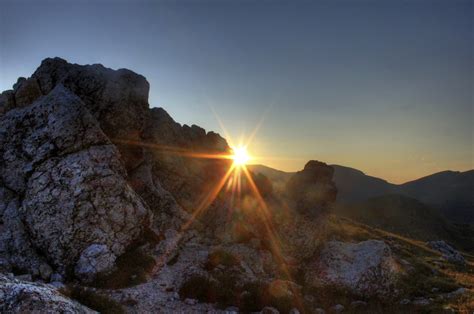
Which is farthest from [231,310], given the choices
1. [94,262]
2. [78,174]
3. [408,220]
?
[408,220]

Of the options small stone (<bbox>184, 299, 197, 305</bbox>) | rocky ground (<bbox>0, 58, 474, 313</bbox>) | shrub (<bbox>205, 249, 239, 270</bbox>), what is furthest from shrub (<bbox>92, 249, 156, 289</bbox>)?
shrub (<bbox>205, 249, 239, 270</bbox>)

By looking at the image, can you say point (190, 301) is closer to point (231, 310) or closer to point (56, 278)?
A: point (231, 310)

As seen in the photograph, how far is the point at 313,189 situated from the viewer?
37.6 m

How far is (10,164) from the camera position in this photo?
2716 centimetres

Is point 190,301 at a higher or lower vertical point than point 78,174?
lower

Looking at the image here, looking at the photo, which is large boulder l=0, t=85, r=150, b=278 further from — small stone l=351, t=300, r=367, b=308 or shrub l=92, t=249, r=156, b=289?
small stone l=351, t=300, r=367, b=308

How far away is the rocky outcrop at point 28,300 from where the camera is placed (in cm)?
980

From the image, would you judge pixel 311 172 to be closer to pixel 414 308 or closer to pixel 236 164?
pixel 236 164

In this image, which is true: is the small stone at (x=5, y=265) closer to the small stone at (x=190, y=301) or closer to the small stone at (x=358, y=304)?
the small stone at (x=190, y=301)

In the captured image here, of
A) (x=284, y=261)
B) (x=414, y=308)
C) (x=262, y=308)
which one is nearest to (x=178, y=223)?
(x=284, y=261)

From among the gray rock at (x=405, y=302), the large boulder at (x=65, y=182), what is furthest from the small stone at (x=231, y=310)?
the gray rock at (x=405, y=302)

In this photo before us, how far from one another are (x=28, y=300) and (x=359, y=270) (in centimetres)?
2481

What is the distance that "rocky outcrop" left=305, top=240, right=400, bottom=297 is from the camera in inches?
1016

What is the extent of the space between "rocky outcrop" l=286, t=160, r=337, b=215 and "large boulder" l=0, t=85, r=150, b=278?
18115 mm
